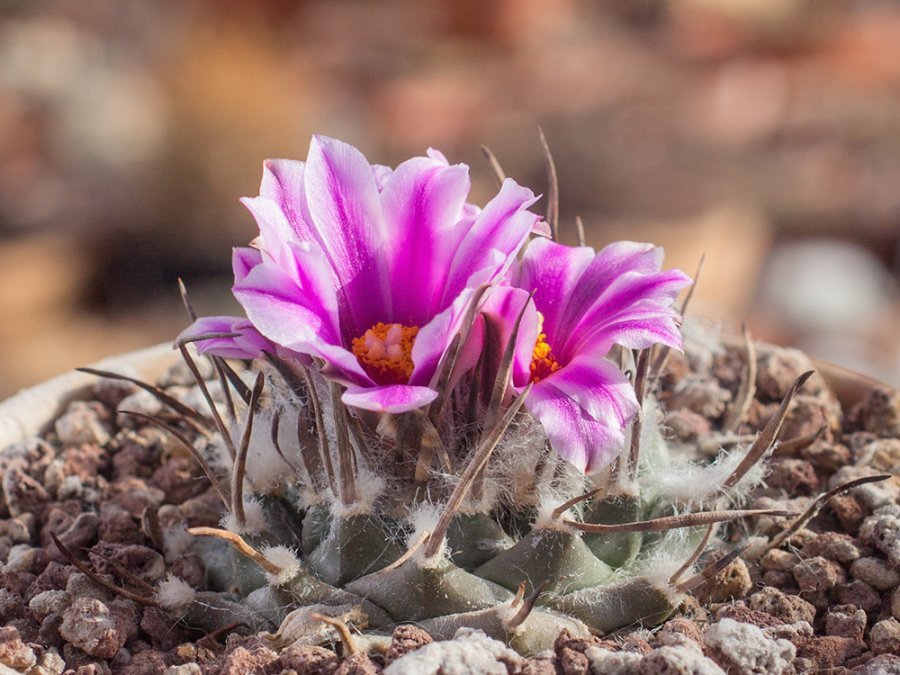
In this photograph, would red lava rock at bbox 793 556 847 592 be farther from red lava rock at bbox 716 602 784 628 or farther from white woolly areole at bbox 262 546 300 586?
white woolly areole at bbox 262 546 300 586

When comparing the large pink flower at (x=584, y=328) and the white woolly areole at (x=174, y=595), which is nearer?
the large pink flower at (x=584, y=328)

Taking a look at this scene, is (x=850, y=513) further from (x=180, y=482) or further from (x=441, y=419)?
(x=180, y=482)

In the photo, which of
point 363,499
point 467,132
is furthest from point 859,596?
point 467,132

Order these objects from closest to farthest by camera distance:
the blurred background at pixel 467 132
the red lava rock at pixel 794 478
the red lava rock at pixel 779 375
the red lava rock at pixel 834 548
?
the red lava rock at pixel 834 548 < the red lava rock at pixel 794 478 < the red lava rock at pixel 779 375 < the blurred background at pixel 467 132

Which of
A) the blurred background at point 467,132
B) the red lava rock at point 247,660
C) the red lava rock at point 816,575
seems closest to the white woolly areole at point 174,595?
the red lava rock at point 247,660

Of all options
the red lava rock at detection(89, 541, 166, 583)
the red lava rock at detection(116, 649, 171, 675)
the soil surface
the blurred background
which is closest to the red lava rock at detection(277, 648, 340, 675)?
the soil surface

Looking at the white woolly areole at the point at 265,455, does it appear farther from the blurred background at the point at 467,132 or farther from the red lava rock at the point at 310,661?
the blurred background at the point at 467,132
